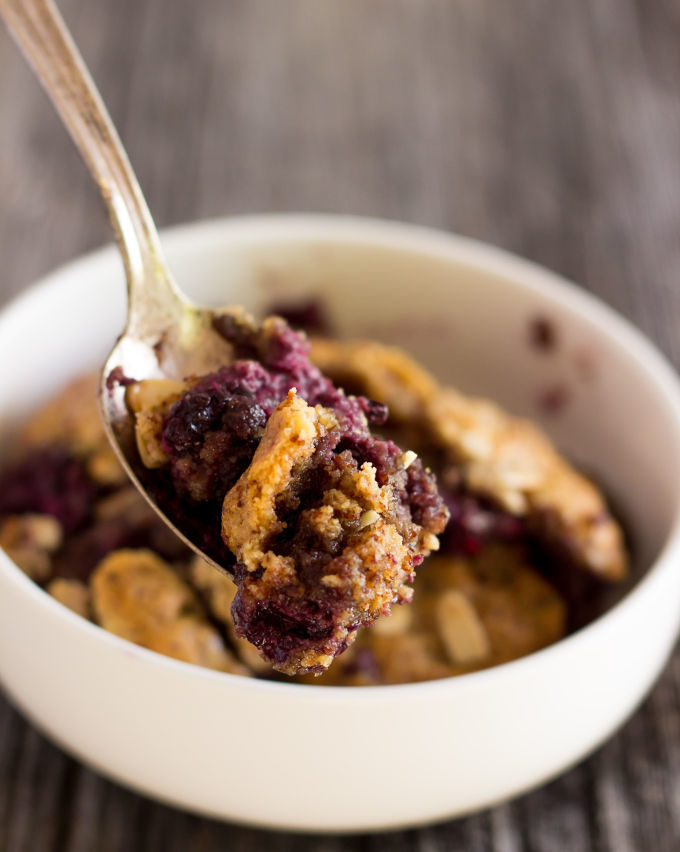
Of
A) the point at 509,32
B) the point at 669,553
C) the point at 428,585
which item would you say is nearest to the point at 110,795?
the point at 428,585

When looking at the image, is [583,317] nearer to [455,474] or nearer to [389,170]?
[455,474]

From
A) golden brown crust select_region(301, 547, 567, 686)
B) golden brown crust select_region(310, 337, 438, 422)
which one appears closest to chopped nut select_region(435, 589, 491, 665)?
golden brown crust select_region(301, 547, 567, 686)

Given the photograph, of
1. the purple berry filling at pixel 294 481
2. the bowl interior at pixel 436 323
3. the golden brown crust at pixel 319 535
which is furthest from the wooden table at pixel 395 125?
the golden brown crust at pixel 319 535

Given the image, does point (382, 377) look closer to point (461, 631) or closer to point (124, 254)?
point (461, 631)

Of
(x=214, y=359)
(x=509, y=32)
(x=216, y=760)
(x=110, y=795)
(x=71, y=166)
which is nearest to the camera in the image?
(x=216, y=760)

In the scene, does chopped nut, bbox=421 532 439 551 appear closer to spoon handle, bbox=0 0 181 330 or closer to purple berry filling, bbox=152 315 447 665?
purple berry filling, bbox=152 315 447 665
